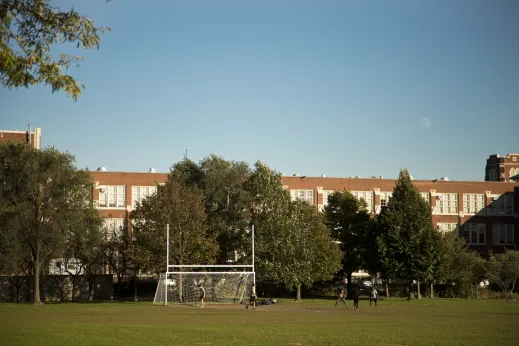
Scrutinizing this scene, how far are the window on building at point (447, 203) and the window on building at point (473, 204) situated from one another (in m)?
1.23

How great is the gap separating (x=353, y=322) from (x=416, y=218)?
126 ft

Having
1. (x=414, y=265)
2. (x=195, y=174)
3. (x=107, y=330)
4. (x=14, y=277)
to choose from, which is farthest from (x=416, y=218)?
(x=107, y=330)

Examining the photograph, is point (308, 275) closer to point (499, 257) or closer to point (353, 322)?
point (499, 257)

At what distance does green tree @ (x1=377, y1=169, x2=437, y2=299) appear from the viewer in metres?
76.1

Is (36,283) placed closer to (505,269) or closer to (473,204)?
(505,269)

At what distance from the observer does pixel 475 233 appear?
105 metres

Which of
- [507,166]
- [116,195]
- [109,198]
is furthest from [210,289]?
[507,166]

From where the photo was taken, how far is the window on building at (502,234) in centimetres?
10500

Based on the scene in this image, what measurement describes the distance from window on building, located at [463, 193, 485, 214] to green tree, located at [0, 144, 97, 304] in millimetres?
56431

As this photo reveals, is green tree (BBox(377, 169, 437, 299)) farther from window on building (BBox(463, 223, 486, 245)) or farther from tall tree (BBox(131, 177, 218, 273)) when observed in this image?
window on building (BBox(463, 223, 486, 245))

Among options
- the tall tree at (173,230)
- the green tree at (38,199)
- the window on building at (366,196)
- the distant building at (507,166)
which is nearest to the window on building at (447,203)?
the window on building at (366,196)

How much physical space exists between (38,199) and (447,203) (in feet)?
190

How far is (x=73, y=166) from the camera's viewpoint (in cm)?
7012

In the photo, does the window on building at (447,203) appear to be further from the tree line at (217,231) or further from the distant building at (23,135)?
the distant building at (23,135)
